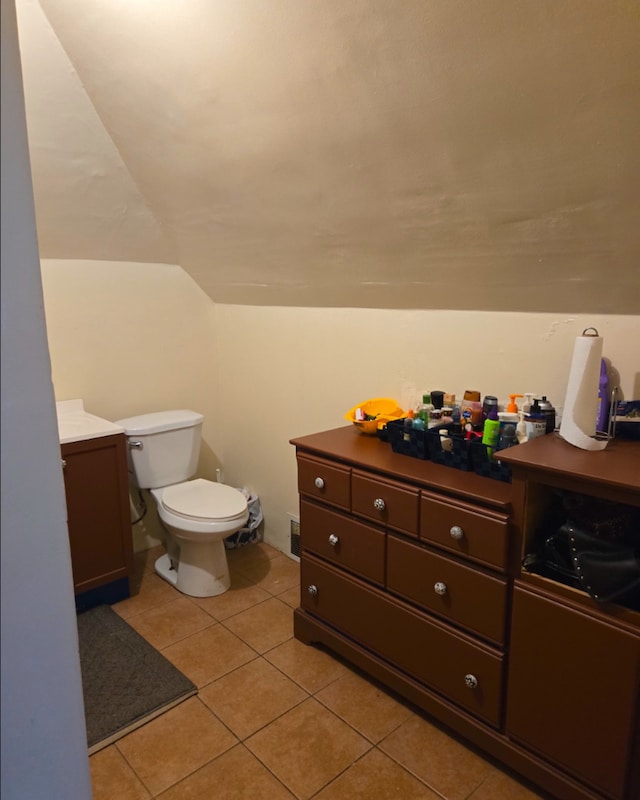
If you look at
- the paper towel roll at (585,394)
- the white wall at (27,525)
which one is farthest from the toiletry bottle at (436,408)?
the white wall at (27,525)

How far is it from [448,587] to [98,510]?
1490 mm

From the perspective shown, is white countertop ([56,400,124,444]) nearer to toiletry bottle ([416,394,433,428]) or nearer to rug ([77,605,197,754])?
rug ([77,605,197,754])

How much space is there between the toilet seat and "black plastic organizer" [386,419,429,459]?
0.88 m

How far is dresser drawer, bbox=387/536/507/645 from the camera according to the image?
1.61 metres

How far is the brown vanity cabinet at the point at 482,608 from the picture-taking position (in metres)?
1.39

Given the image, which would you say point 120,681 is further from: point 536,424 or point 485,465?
point 536,424

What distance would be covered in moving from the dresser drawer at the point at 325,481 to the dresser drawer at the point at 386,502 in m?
0.04

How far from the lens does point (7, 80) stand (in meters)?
0.58

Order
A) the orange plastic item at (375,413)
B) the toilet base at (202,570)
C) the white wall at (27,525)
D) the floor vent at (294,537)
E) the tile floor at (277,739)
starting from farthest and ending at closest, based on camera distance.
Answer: the floor vent at (294,537), the toilet base at (202,570), the orange plastic item at (375,413), the tile floor at (277,739), the white wall at (27,525)

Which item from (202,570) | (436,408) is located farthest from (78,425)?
(436,408)

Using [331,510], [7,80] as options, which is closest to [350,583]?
[331,510]

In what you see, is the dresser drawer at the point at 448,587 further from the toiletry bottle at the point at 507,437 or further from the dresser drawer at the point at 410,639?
the toiletry bottle at the point at 507,437

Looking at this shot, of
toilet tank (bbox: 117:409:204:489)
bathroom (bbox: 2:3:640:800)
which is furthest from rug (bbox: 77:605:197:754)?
bathroom (bbox: 2:3:640:800)

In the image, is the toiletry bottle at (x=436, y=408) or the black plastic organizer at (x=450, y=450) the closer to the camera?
the black plastic organizer at (x=450, y=450)
